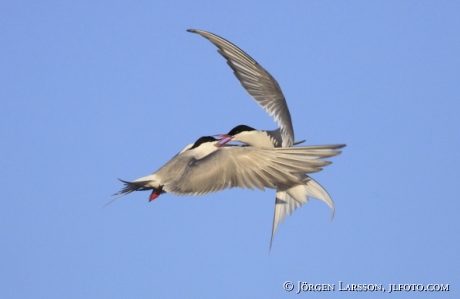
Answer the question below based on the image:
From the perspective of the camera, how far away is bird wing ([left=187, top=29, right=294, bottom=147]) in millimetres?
9734

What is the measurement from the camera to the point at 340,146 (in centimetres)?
684

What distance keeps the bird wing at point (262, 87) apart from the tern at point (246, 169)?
199 cm

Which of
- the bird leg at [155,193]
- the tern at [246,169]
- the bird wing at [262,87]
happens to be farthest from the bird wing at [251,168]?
the bird wing at [262,87]

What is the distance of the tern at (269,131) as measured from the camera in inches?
377

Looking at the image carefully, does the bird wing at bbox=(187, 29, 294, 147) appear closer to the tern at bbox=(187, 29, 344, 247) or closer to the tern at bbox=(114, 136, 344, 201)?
the tern at bbox=(187, 29, 344, 247)

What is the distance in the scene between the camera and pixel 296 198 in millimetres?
9609

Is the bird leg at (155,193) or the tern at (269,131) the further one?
the tern at (269,131)

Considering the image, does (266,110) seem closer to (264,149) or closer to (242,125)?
(242,125)

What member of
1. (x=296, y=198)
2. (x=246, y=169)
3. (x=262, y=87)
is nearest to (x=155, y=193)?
(x=246, y=169)

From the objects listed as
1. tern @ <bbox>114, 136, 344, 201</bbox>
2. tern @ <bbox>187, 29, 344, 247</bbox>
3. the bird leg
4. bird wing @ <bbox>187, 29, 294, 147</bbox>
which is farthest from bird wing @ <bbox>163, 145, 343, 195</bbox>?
bird wing @ <bbox>187, 29, 294, 147</bbox>

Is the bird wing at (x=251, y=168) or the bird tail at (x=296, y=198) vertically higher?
the bird wing at (x=251, y=168)

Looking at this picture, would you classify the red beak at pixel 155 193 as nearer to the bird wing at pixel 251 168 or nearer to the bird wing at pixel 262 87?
the bird wing at pixel 251 168

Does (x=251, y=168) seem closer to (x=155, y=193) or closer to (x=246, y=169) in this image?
(x=246, y=169)

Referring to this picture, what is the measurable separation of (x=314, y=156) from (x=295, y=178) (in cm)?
32
